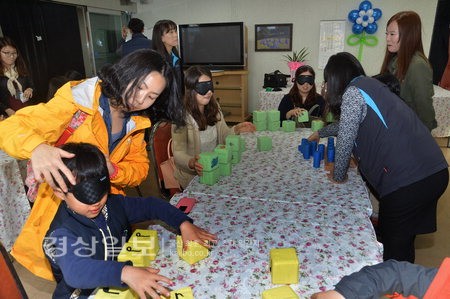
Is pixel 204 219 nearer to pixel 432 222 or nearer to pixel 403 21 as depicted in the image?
pixel 432 222

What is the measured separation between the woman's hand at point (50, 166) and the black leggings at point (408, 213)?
1.37 meters

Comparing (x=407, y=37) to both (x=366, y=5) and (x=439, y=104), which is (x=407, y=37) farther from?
(x=366, y=5)

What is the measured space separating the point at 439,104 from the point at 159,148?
13.3ft

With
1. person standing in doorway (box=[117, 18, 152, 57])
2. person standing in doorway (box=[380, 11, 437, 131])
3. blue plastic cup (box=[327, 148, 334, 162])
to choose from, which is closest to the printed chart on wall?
person standing in doorway (box=[117, 18, 152, 57])

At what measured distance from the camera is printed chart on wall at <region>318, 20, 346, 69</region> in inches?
Answer: 215

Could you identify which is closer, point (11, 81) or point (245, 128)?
point (245, 128)

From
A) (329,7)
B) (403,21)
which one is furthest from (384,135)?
(329,7)

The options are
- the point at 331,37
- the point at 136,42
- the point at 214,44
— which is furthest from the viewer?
the point at 214,44

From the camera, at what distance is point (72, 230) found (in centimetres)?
108

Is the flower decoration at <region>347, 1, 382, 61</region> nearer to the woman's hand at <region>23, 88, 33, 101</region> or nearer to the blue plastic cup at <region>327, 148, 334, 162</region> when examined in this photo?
the blue plastic cup at <region>327, 148, 334, 162</region>

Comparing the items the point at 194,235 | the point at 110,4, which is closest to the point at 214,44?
the point at 110,4

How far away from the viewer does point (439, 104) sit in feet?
14.8

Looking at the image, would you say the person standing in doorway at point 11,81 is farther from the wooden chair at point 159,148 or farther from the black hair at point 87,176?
the black hair at point 87,176

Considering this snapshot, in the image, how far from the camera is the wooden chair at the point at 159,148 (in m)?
2.12
